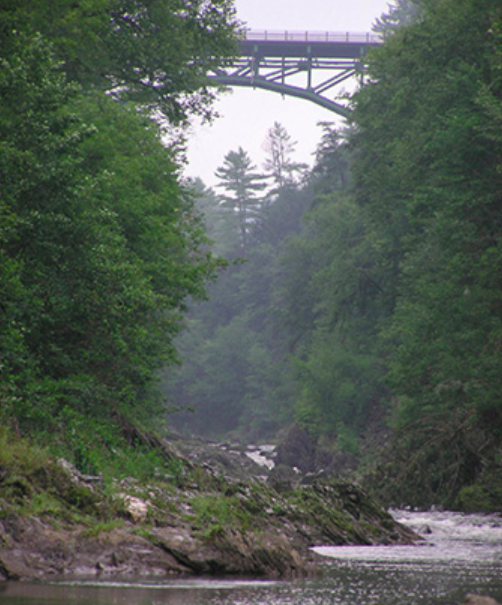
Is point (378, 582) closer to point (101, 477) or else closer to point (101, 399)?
point (101, 477)

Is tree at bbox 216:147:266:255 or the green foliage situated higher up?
tree at bbox 216:147:266:255

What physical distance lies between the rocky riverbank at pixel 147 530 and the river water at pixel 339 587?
1.90 feet

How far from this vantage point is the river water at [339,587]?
24.9 feet

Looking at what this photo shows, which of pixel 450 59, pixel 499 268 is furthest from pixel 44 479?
pixel 450 59

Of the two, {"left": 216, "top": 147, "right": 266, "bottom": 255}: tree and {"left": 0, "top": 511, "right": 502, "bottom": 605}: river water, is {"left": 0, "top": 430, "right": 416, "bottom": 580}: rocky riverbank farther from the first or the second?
{"left": 216, "top": 147, "right": 266, "bottom": 255}: tree

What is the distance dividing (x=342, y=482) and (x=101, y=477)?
5755 mm

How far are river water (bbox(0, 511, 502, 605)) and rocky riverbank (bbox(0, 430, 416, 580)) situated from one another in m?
0.58

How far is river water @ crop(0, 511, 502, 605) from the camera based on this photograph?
759 cm

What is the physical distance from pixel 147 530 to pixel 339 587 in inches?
97.0

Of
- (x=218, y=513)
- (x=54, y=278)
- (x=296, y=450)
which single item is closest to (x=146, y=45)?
(x=54, y=278)

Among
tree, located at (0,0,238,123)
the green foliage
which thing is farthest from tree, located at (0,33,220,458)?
tree, located at (0,0,238,123)

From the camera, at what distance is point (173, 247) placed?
88.3 ft

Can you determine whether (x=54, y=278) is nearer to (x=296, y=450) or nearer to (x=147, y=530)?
(x=147, y=530)

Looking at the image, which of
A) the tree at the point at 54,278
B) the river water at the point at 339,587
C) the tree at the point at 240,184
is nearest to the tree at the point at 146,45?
the tree at the point at 54,278
